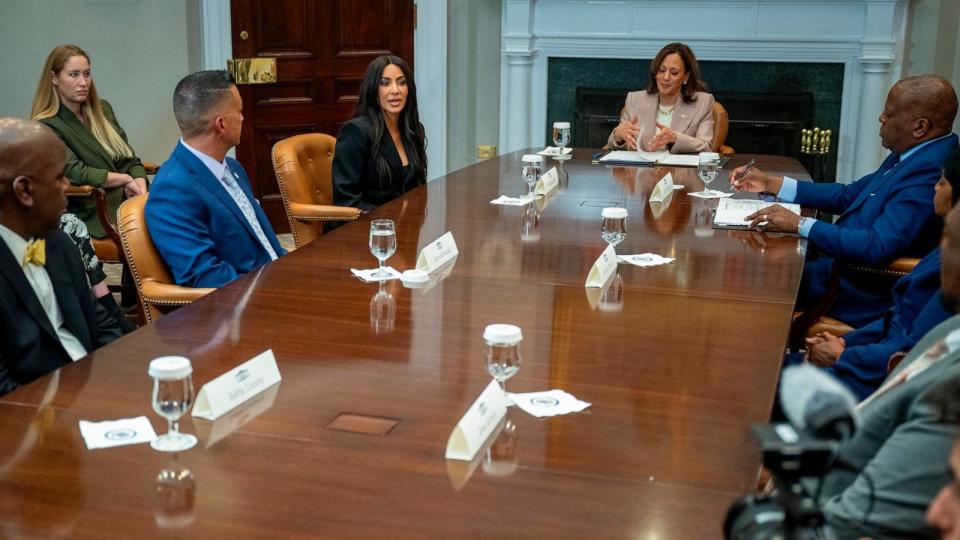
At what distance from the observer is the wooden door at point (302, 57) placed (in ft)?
20.4

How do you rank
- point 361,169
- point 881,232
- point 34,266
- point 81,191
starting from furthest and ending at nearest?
point 81,191 < point 361,169 < point 881,232 < point 34,266

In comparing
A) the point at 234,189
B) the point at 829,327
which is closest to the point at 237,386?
the point at 234,189

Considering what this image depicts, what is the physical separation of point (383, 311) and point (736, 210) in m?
1.55

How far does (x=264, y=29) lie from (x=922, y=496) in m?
5.48

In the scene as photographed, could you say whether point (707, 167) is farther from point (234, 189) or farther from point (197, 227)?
point (197, 227)

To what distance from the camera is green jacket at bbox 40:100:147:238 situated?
175 inches

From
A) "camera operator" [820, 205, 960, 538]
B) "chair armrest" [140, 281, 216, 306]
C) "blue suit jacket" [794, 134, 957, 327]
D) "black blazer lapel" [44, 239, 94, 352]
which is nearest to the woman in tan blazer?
"blue suit jacket" [794, 134, 957, 327]

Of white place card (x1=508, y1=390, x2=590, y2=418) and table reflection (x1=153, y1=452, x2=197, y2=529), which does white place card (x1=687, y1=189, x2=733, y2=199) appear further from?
table reflection (x1=153, y1=452, x2=197, y2=529)

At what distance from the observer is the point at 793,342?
3.30 metres

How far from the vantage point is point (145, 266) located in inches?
112

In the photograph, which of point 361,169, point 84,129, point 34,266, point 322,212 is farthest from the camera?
point 84,129

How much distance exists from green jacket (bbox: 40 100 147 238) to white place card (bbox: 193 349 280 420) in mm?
2922

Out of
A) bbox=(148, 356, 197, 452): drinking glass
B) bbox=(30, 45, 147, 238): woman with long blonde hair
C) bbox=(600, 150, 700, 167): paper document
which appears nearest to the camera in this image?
bbox=(148, 356, 197, 452): drinking glass

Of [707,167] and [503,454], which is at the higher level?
[707,167]
